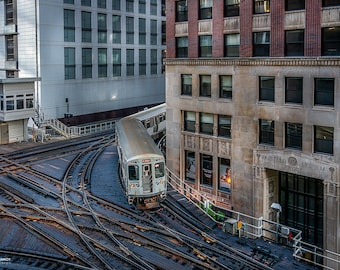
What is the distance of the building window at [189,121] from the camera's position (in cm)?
3703

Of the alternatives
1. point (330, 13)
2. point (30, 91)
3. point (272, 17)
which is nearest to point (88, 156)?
point (30, 91)

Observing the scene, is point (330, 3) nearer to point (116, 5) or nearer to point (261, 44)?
point (261, 44)

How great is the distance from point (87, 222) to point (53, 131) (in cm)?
3583

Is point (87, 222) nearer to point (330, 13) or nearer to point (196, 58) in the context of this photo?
point (196, 58)

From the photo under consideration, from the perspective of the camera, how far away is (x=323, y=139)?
29.2m

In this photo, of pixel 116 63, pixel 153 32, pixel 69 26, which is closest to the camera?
pixel 69 26

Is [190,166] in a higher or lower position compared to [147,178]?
lower

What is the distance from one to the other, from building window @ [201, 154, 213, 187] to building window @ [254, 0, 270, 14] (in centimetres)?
1126

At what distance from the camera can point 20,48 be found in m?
63.6

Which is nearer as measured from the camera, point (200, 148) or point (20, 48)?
point (200, 148)

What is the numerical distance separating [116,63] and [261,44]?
1742 inches

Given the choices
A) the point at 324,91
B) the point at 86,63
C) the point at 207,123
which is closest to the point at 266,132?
the point at 324,91

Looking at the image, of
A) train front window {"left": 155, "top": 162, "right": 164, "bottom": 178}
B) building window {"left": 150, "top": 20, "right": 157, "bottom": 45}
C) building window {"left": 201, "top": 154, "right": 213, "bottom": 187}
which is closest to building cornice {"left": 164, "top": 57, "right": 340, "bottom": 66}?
building window {"left": 201, "top": 154, "right": 213, "bottom": 187}

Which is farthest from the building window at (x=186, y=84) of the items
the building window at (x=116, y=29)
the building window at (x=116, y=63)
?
the building window at (x=116, y=29)
